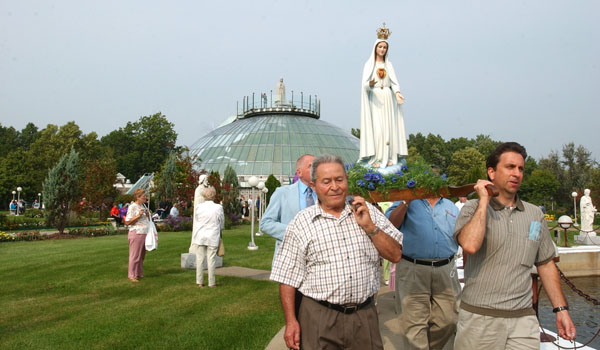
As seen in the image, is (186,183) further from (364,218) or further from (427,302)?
(364,218)

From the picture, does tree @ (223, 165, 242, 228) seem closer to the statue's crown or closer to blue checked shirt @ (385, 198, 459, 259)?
the statue's crown

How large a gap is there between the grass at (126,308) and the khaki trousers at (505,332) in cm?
293

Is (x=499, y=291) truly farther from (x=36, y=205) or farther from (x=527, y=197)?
(x=36, y=205)

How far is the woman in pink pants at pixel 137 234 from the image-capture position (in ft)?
31.0

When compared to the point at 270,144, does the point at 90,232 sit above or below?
below

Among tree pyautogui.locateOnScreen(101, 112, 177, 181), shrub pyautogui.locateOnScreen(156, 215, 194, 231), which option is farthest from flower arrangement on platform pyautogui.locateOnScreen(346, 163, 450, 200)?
tree pyautogui.locateOnScreen(101, 112, 177, 181)

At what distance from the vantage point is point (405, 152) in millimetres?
9227

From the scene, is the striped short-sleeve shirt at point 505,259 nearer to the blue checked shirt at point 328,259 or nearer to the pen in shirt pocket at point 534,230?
the pen in shirt pocket at point 534,230

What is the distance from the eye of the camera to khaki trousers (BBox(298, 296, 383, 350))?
9.38 ft

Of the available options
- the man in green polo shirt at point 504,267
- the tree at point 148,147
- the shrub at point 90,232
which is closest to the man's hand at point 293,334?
the man in green polo shirt at point 504,267

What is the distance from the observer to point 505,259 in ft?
9.76

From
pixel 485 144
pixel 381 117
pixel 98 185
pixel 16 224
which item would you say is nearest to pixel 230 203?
pixel 98 185

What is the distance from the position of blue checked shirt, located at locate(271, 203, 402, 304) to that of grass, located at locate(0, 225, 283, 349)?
268cm

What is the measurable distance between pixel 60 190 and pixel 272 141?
3092cm
